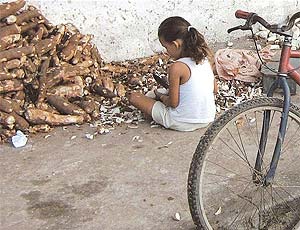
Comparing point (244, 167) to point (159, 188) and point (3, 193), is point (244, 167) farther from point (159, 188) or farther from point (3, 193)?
point (3, 193)

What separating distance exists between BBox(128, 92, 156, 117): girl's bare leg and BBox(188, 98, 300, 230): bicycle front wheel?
24.3 inches

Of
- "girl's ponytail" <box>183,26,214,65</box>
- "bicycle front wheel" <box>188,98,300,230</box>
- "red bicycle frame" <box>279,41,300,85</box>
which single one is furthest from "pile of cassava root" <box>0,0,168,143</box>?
"red bicycle frame" <box>279,41,300,85</box>

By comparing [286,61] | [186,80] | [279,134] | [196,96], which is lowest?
[196,96]

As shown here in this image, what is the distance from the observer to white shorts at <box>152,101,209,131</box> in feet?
14.4

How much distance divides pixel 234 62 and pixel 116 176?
201 centimetres

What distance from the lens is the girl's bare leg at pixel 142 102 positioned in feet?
14.9

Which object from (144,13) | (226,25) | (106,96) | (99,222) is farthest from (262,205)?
(226,25)

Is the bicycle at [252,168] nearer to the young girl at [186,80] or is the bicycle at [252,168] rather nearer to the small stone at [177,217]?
the small stone at [177,217]

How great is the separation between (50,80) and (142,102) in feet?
2.36

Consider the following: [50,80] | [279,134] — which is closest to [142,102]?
[50,80]

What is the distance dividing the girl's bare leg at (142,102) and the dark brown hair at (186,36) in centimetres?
50

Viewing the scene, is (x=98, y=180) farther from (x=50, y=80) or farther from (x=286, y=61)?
(x=286, y=61)

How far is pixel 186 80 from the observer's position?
4.32 m

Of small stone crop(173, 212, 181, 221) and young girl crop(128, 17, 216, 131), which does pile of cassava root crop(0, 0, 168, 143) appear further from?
small stone crop(173, 212, 181, 221)
